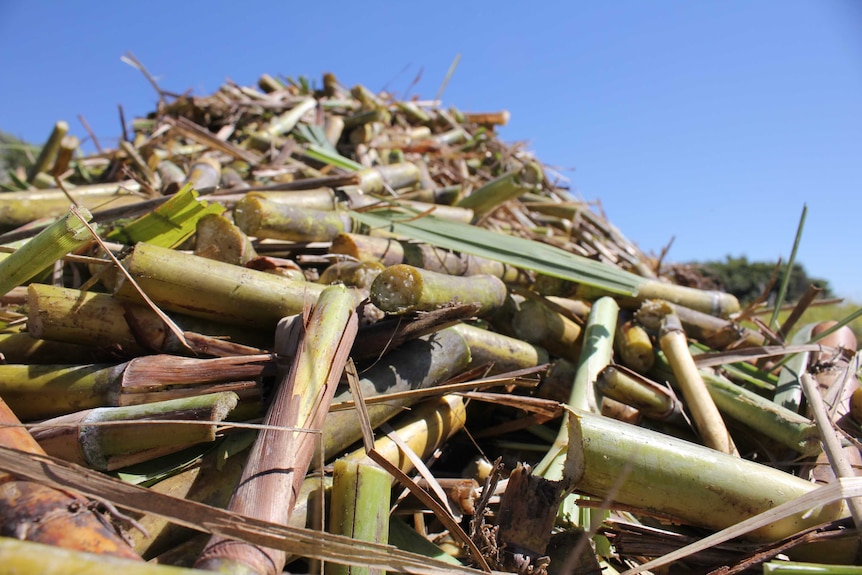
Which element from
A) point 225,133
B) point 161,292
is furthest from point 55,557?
point 225,133

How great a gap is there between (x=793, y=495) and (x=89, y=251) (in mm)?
2884

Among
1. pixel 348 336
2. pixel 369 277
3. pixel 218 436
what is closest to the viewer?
pixel 218 436

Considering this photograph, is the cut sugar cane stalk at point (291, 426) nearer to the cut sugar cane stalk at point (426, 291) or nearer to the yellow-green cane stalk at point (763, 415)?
the cut sugar cane stalk at point (426, 291)

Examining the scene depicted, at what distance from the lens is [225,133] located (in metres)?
6.28

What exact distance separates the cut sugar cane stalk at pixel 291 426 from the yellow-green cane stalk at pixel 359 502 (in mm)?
146

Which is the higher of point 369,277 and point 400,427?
point 369,277

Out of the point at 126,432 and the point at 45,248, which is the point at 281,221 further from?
the point at 126,432

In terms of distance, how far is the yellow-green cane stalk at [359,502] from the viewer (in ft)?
5.23

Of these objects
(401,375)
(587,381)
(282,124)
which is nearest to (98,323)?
(401,375)

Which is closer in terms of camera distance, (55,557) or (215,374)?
(55,557)

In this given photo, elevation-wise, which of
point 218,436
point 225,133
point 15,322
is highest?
point 225,133

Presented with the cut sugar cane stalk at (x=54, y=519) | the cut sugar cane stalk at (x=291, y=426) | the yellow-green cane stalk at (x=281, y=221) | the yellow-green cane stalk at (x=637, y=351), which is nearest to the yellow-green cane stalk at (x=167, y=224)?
the yellow-green cane stalk at (x=281, y=221)

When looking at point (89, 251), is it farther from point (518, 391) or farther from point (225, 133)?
point (225, 133)

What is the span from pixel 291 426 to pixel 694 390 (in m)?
1.84
